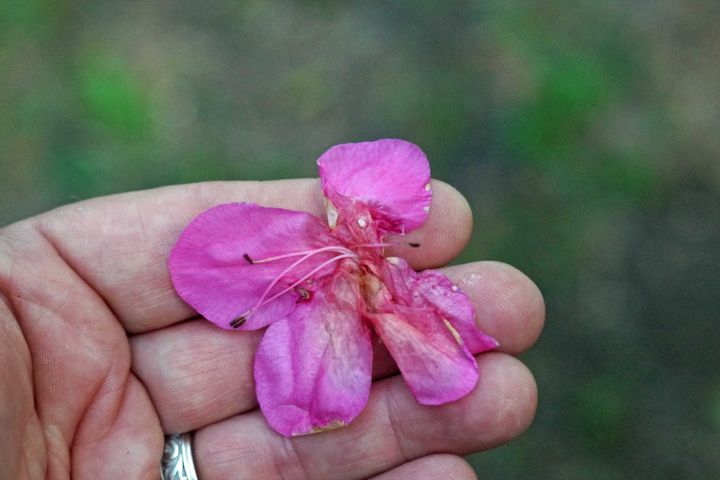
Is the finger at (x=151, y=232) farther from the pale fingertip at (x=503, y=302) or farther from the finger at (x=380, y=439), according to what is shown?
the finger at (x=380, y=439)

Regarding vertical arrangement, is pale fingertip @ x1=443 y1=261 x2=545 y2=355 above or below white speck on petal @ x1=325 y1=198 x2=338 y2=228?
below

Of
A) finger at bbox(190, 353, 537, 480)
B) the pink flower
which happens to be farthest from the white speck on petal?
finger at bbox(190, 353, 537, 480)

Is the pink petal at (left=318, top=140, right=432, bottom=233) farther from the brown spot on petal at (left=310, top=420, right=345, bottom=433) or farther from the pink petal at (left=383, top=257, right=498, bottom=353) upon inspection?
the brown spot on petal at (left=310, top=420, right=345, bottom=433)

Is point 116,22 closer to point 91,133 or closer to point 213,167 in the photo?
point 91,133

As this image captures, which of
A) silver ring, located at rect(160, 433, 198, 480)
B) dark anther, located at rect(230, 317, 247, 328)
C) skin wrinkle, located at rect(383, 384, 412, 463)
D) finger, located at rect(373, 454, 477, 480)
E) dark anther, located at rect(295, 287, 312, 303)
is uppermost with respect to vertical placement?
dark anther, located at rect(295, 287, 312, 303)

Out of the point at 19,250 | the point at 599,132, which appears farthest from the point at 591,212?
the point at 19,250

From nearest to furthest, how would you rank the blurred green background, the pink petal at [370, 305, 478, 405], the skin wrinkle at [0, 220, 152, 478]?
the skin wrinkle at [0, 220, 152, 478] < the pink petal at [370, 305, 478, 405] < the blurred green background

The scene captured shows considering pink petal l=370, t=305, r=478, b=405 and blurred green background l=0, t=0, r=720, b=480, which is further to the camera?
blurred green background l=0, t=0, r=720, b=480

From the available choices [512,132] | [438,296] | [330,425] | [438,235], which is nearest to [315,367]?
[330,425]

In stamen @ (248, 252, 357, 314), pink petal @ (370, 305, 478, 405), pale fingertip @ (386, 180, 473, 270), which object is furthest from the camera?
pale fingertip @ (386, 180, 473, 270)
